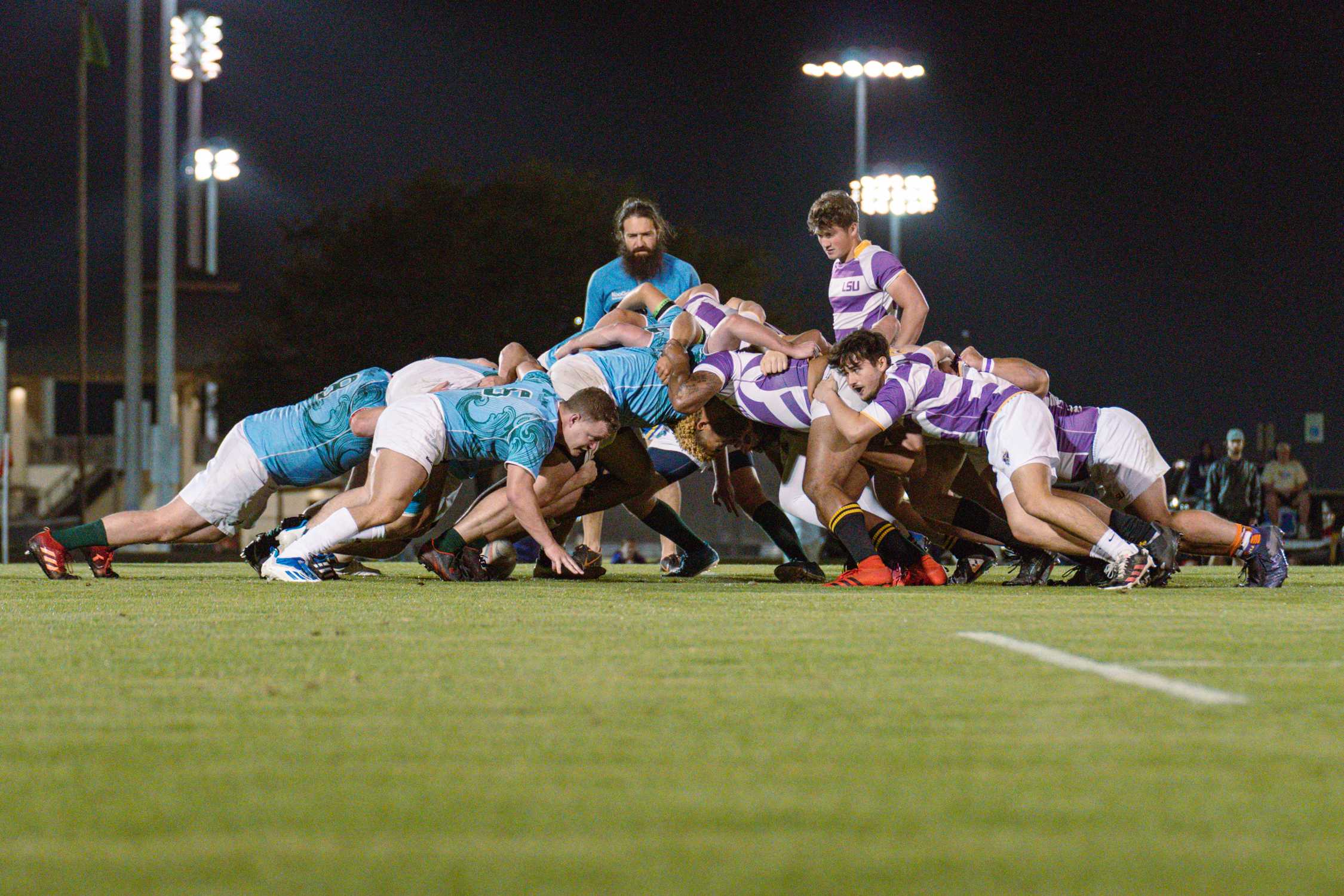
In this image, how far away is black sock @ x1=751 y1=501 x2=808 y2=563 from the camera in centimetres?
1008

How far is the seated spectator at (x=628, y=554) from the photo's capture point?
18141 mm

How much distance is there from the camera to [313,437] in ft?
28.7

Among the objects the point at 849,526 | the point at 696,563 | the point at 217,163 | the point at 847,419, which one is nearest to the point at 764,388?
the point at 847,419

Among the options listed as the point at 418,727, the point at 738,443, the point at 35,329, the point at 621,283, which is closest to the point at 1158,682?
the point at 418,727

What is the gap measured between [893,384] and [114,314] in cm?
4739

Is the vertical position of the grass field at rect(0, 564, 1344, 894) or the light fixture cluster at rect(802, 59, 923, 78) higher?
the light fixture cluster at rect(802, 59, 923, 78)

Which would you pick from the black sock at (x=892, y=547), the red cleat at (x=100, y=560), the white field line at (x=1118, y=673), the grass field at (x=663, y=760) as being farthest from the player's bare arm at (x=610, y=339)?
the white field line at (x=1118, y=673)

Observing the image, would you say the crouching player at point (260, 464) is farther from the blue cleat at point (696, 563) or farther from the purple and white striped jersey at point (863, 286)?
the purple and white striped jersey at point (863, 286)

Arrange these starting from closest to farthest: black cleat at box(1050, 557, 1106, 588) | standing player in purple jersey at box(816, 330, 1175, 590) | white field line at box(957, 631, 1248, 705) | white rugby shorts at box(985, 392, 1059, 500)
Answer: white field line at box(957, 631, 1248, 705) < standing player in purple jersey at box(816, 330, 1175, 590) < white rugby shorts at box(985, 392, 1059, 500) < black cleat at box(1050, 557, 1106, 588)

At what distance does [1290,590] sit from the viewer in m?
8.41

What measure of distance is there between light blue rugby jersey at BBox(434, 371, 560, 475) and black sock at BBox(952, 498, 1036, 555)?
2.58 metres

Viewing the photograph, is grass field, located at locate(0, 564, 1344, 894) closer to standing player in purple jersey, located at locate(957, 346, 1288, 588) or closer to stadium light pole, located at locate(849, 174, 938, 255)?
standing player in purple jersey, located at locate(957, 346, 1288, 588)

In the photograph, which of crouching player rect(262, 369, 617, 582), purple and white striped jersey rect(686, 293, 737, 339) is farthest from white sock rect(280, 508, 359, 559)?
purple and white striped jersey rect(686, 293, 737, 339)

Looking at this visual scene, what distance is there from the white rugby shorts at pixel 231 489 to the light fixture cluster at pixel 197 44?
25708 millimetres
